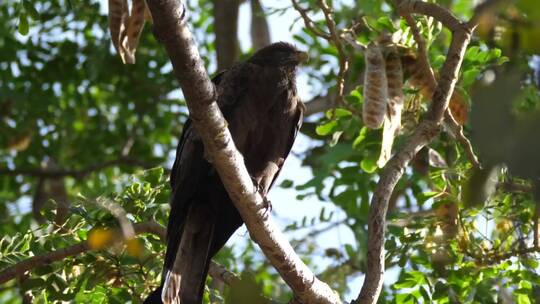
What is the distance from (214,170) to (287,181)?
1768 mm

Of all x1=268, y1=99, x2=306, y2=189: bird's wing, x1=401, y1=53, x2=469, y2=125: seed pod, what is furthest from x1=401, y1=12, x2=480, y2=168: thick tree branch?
x1=268, y1=99, x2=306, y2=189: bird's wing

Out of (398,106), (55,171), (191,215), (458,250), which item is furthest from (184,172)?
(55,171)

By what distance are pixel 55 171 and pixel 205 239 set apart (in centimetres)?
382

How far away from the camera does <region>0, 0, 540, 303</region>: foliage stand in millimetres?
2596

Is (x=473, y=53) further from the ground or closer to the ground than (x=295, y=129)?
further from the ground

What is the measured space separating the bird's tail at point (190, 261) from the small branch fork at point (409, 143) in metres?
0.89

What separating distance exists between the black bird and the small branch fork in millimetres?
806

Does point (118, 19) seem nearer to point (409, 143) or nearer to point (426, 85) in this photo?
point (409, 143)

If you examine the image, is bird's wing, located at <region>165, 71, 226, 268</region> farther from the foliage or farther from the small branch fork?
the small branch fork

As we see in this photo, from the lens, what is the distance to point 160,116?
8555mm

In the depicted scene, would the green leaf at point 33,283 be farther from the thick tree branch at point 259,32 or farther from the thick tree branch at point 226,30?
the thick tree branch at point 259,32

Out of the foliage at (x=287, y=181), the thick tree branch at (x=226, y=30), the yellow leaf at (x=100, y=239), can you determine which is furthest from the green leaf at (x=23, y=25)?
the thick tree branch at (x=226, y=30)

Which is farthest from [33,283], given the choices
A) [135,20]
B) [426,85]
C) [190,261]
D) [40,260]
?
[426,85]

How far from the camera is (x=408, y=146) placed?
444 cm
